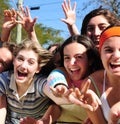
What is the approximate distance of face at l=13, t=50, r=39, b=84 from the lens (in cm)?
320

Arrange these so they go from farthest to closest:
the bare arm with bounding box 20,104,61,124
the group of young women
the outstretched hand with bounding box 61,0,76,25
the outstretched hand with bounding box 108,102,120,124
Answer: the outstretched hand with bounding box 61,0,76,25, the bare arm with bounding box 20,104,61,124, the group of young women, the outstretched hand with bounding box 108,102,120,124

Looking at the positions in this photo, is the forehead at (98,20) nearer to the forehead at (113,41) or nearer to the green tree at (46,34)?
the forehead at (113,41)

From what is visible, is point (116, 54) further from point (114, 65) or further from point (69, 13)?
point (69, 13)

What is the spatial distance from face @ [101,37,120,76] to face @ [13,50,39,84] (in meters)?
0.87

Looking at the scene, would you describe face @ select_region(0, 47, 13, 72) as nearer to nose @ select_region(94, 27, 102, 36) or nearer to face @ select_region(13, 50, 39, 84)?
face @ select_region(13, 50, 39, 84)

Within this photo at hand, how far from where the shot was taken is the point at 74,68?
112 inches

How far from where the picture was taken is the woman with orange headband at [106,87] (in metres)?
2.41

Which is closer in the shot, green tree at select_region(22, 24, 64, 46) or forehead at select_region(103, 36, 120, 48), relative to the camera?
forehead at select_region(103, 36, 120, 48)

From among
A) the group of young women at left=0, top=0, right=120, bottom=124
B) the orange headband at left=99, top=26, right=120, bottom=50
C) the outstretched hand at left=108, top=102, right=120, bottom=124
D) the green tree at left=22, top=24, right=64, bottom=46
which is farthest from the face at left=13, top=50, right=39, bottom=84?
the green tree at left=22, top=24, right=64, bottom=46

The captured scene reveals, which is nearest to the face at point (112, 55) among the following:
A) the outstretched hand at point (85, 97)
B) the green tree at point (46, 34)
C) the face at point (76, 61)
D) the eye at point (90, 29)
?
the outstretched hand at point (85, 97)

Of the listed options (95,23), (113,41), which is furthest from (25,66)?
(113,41)

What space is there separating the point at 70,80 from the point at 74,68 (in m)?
0.16

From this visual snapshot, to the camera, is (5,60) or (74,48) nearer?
(74,48)

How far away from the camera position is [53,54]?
3377 millimetres
